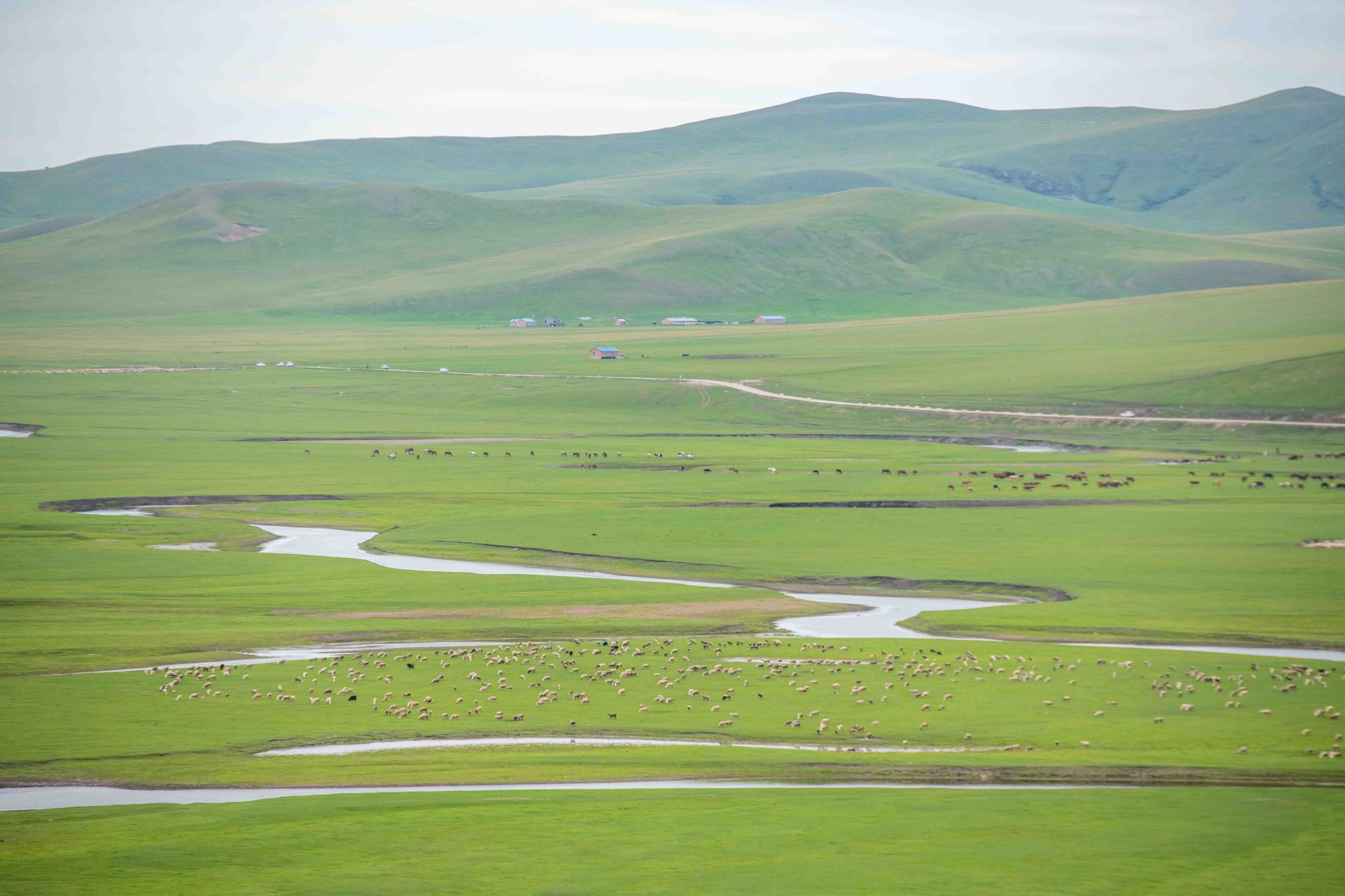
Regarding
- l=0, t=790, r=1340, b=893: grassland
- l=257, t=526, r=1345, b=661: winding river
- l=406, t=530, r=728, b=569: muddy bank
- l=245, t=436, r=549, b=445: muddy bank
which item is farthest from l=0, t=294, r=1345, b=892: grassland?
l=245, t=436, r=549, b=445: muddy bank

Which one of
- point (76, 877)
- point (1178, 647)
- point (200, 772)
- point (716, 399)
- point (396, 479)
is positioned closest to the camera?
point (76, 877)

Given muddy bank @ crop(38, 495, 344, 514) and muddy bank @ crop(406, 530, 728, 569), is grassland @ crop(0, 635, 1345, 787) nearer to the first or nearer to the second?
muddy bank @ crop(406, 530, 728, 569)

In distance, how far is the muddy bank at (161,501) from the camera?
64.9m

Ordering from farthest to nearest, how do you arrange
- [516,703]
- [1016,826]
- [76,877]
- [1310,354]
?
[1310,354], [516,703], [1016,826], [76,877]

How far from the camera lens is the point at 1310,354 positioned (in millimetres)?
108562

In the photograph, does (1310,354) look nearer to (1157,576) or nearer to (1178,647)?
(1157,576)

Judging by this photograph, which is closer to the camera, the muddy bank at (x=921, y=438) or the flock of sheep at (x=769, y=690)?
the flock of sheep at (x=769, y=690)

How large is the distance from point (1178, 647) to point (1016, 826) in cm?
1742

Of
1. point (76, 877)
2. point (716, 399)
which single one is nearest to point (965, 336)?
point (716, 399)

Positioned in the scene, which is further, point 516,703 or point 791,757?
point 516,703

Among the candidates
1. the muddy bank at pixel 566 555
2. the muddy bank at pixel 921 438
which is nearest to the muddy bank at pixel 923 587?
the muddy bank at pixel 566 555

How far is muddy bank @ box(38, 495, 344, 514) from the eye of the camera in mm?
64875

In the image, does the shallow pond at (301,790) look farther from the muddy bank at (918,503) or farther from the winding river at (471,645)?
the muddy bank at (918,503)

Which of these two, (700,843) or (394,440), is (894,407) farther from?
(700,843)
